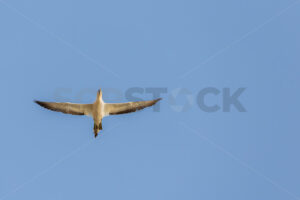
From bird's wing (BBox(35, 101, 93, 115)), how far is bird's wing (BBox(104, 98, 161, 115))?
988mm

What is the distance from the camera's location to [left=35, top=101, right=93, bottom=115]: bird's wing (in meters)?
31.7

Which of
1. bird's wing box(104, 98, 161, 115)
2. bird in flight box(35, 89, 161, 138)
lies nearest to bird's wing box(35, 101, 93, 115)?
bird in flight box(35, 89, 161, 138)

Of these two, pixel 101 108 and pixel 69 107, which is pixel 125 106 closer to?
pixel 101 108

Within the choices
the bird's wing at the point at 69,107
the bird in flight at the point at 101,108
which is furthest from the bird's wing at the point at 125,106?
the bird's wing at the point at 69,107

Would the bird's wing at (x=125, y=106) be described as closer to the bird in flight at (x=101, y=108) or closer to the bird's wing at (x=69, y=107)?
the bird in flight at (x=101, y=108)

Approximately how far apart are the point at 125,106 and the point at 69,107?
3.10 m

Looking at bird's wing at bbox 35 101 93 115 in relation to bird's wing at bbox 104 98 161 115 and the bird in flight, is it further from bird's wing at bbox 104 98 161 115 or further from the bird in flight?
bird's wing at bbox 104 98 161 115

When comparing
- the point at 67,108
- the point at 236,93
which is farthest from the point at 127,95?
the point at 236,93

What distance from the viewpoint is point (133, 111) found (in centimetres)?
3188

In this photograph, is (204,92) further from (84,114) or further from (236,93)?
(84,114)

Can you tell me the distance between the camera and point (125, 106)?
31766 millimetres

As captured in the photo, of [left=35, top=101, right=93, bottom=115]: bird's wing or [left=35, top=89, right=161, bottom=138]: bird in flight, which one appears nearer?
[left=35, top=89, right=161, bottom=138]: bird in flight

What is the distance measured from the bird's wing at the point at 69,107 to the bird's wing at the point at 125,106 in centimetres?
99

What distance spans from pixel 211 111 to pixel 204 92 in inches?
44.9
